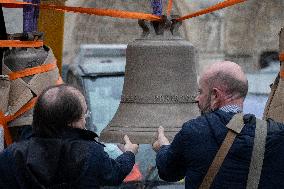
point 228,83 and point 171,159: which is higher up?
point 228,83

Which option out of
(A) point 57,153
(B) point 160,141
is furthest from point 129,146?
(A) point 57,153

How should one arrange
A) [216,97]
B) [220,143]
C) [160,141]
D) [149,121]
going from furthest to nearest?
1. [149,121]
2. [160,141]
3. [216,97]
4. [220,143]

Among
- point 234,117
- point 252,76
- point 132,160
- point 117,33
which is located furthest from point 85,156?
point 117,33

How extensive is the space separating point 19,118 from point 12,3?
1.98ft

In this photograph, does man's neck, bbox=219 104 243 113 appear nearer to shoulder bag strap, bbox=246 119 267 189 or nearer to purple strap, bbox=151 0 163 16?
shoulder bag strap, bbox=246 119 267 189

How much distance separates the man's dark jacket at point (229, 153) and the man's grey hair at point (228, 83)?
11 centimetres

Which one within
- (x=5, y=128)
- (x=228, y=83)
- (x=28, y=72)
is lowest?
(x=5, y=128)

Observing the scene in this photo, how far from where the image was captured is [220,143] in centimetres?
327

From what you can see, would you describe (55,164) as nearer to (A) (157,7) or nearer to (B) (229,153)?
(B) (229,153)

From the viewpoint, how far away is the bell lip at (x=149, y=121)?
362 centimetres

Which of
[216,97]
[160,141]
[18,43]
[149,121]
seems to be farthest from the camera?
[18,43]

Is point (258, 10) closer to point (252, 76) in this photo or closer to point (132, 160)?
point (252, 76)

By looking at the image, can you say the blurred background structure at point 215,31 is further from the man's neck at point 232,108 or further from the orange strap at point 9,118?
the man's neck at point 232,108

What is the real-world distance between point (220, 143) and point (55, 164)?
0.71 metres
